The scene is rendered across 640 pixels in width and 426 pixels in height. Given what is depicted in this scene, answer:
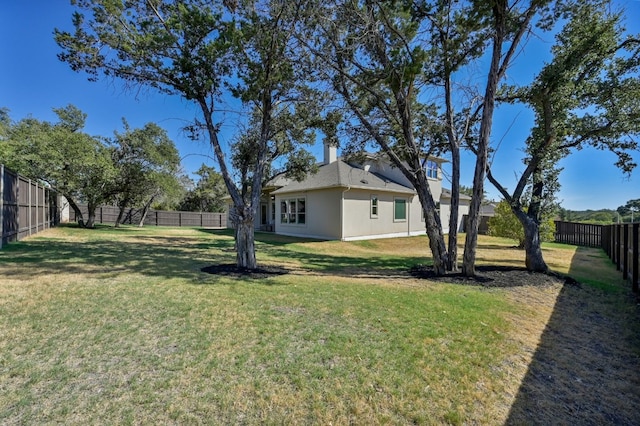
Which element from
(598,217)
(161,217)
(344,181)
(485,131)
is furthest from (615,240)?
(161,217)

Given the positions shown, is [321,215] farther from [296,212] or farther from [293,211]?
[293,211]

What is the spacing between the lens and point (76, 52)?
22.6 ft

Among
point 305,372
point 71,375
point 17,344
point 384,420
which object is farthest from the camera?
point 17,344

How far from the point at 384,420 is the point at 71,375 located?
8.88ft

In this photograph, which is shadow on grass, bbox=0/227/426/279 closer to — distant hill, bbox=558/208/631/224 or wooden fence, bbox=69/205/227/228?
distant hill, bbox=558/208/631/224

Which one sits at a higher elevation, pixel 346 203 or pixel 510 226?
pixel 346 203

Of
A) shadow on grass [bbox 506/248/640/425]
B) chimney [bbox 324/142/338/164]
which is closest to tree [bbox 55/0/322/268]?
shadow on grass [bbox 506/248/640/425]

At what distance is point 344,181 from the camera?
15750 millimetres

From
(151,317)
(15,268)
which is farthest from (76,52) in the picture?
(151,317)

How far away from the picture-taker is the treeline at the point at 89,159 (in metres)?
14.3

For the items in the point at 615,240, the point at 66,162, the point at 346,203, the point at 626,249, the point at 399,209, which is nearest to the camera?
the point at 626,249

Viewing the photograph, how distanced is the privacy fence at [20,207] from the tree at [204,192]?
1825cm

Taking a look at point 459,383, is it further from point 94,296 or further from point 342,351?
point 94,296

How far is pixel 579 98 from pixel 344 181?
9560 millimetres
